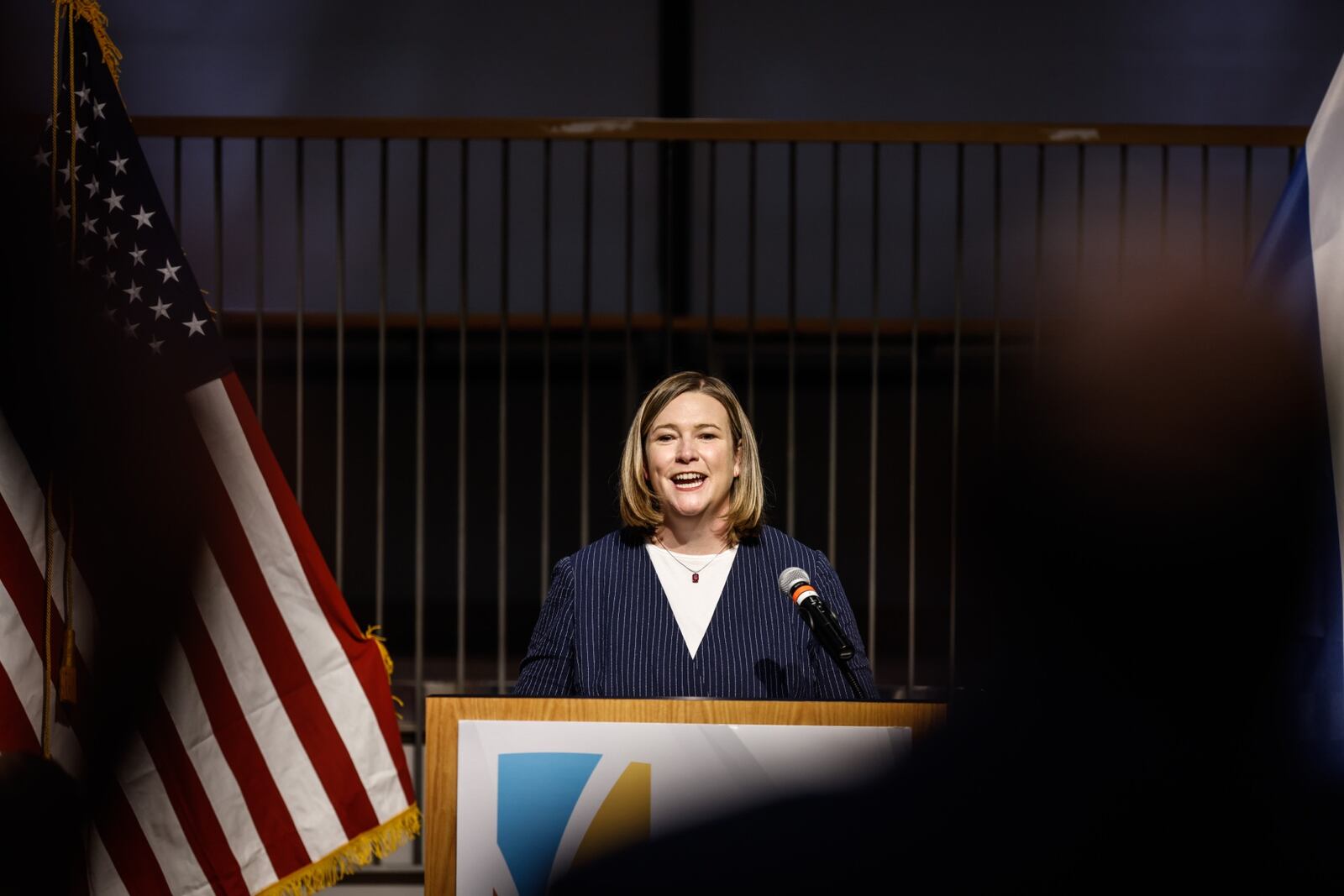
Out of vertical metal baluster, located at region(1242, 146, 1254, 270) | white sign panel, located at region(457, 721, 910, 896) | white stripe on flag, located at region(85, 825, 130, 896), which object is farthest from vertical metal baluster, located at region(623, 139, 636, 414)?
white sign panel, located at region(457, 721, 910, 896)

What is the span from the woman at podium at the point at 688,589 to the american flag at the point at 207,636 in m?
0.65

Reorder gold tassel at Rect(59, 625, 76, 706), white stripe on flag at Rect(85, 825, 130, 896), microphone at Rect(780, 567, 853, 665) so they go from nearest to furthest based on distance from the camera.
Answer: microphone at Rect(780, 567, 853, 665) < gold tassel at Rect(59, 625, 76, 706) < white stripe on flag at Rect(85, 825, 130, 896)

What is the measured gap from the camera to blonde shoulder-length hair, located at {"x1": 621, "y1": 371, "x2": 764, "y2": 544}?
1741mm

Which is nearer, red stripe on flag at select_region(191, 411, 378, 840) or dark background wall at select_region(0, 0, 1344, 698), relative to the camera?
red stripe on flag at select_region(191, 411, 378, 840)

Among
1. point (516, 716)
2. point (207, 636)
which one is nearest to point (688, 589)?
point (516, 716)

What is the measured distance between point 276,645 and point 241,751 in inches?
7.7

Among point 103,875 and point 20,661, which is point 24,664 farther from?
point 103,875

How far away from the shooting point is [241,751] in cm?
197

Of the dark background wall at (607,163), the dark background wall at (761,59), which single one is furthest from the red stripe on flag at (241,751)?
the dark background wall at (761,59)

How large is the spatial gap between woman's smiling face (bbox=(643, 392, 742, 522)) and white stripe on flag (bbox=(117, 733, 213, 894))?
3.37 ft

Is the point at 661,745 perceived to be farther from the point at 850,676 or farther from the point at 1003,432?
the point at 1003,432

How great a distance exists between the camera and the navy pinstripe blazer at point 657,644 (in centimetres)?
158

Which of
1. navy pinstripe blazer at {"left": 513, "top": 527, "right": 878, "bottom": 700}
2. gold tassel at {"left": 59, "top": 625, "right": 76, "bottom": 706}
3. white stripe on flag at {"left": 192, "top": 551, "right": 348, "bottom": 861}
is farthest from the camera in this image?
white stripe on flag at {"left": 192, "top": 551, "right": 348, "bottom": 861}

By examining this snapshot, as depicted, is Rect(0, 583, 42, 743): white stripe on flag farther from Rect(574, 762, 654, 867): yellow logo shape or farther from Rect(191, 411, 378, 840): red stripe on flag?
Rect(574, 762, 654, 867): yellow logo shape
